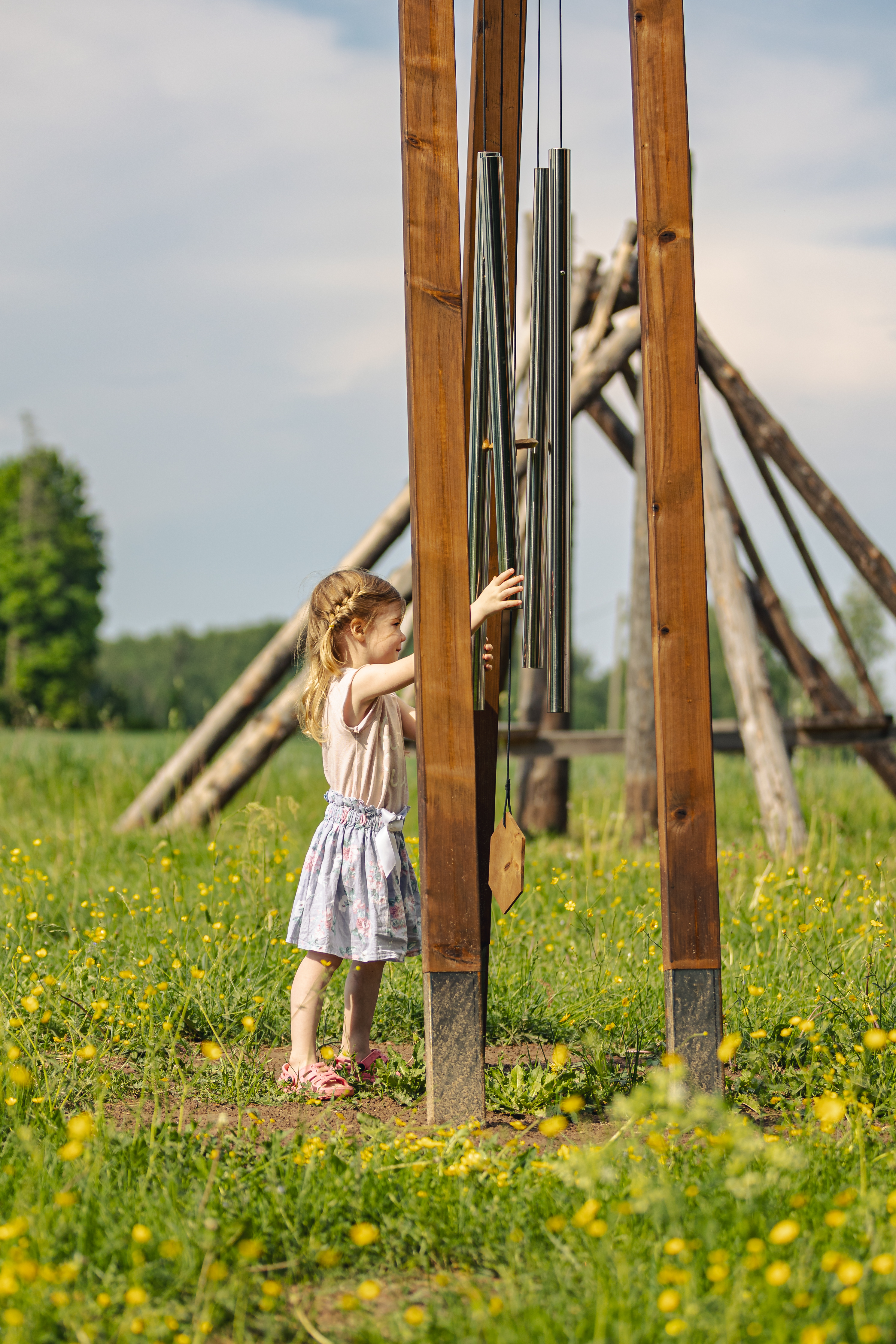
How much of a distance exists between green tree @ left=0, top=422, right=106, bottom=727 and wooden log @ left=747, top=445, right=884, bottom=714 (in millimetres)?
35431

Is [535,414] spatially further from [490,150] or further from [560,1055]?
[560,1055]

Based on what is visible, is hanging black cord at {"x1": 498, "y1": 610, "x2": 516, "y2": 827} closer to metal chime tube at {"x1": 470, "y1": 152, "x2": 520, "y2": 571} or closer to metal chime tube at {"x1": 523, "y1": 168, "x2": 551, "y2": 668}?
metal chime tube at {"x1": 523, "y1": 168, "x2": 551, "y2": 668}

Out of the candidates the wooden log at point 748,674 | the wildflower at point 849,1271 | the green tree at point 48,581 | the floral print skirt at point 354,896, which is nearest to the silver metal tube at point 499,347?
the floral print skirt at point 354,896

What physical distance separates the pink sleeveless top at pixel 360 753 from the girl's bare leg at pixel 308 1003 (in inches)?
17.5

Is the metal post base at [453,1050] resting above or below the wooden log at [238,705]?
below

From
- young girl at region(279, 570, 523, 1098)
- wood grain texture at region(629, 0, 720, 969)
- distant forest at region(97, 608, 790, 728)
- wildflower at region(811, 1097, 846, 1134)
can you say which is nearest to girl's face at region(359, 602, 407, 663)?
young girl at region(279, 570, 523, 1098)

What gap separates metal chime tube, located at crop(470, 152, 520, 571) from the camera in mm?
2645

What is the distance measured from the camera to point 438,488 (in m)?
2.52

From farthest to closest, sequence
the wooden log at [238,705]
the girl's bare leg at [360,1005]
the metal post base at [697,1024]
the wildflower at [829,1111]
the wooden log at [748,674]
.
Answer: the wooden log at [748,674] → the wooden log at [238,705] → the girl's bare leg at [360,1005] → the metal post base at [697,1024] → the wildflower at [829,1111]

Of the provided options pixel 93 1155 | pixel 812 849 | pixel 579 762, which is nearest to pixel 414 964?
pixel 93 1155

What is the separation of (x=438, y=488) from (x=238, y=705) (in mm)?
3584

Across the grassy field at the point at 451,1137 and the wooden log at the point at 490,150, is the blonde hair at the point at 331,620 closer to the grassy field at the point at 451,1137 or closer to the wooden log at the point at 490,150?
the wooden log at the point at 490,150

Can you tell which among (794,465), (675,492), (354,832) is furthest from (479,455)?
(794,465)

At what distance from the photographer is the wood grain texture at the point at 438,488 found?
2.49 meters
